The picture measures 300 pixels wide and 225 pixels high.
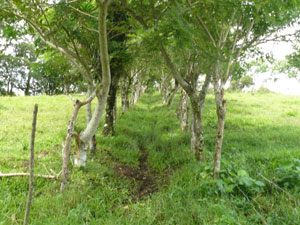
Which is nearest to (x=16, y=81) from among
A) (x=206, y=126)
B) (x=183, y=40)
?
(x=206, y=126)

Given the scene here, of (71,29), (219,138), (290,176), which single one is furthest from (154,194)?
(71,29)

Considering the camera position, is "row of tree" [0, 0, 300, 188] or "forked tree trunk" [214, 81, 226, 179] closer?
"row of tree" [0, 0, 300, 188]

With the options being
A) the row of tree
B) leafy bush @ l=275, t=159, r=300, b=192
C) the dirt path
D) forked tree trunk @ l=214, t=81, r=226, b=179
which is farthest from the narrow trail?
leafy bush @ l=275, t=159, r=300, b=192

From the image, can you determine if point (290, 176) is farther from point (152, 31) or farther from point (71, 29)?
point (71, 29)

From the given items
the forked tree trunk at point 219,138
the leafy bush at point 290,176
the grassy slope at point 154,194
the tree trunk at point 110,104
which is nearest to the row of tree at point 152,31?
the forked tree trunk at point 219,138

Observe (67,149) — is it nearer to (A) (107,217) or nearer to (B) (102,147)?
(A) (107,217)

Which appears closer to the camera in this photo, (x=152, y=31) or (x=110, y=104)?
(x=152, y=31)

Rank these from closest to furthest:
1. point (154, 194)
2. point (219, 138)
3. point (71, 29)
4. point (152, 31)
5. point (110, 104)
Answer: point (152, 31)
point (219, 138)
point (154, 194)
point (71, 29)
point (110, 104)

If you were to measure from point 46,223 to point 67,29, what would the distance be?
413 centimetres

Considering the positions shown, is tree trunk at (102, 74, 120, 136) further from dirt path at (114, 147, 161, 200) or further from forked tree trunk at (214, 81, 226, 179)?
forked tree trunk at (214, 81, 226, 179)

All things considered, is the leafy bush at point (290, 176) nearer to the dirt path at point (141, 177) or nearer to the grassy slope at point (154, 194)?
the grassy slope at point (154, 194)

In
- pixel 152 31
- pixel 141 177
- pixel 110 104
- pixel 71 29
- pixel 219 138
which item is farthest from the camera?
pixel 110 104

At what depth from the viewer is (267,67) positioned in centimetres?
2938

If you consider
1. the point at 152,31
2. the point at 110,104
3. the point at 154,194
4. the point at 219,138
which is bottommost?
the point at 154,194
